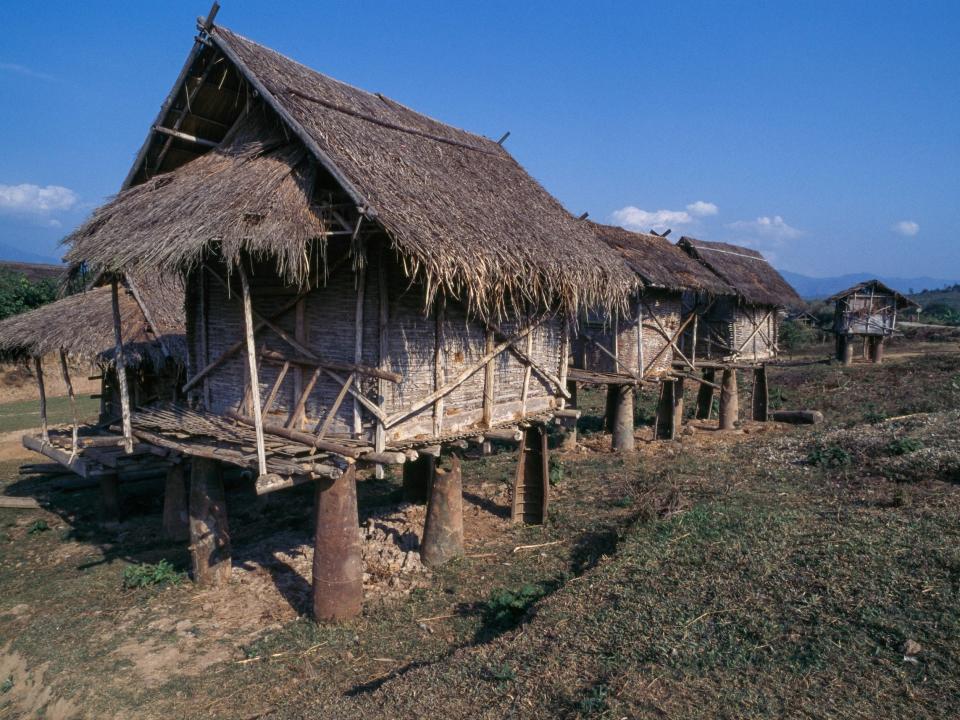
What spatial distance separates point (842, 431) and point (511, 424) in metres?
9.10

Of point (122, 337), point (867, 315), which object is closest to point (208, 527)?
point (122, 337)

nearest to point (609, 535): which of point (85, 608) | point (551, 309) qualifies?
point (551, 309)

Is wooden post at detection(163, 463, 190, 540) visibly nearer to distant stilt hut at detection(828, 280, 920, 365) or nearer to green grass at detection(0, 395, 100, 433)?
green grass at detection(0, 395, 100, 433)

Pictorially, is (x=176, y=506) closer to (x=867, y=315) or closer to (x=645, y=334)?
(x=645, y=334)

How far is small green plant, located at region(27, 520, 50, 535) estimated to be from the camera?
40.1ft

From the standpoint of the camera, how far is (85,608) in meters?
8.98

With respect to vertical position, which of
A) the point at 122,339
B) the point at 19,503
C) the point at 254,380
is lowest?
the point at 19,503

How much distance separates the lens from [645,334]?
15461mm

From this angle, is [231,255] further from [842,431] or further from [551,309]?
[842,431]

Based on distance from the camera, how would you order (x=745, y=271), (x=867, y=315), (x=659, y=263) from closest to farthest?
(x=659, y=263) → (x=745, y=271) → (x=867, y=315)

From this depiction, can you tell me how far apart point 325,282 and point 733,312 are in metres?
14.5

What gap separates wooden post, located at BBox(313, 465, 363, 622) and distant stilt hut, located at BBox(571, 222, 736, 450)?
7715mm

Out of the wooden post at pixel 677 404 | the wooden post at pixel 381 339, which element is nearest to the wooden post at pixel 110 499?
the wooden post at pixel 381 339

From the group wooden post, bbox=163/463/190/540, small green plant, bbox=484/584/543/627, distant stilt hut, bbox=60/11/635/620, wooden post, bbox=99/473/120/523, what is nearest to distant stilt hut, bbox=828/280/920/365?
distant stilt hut, bbox=60/11/635/620
